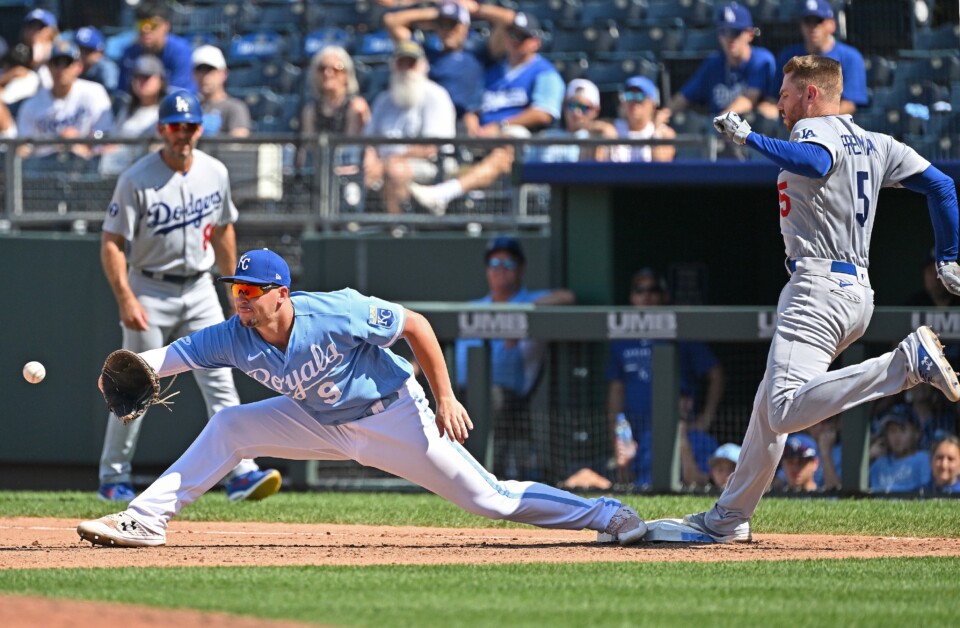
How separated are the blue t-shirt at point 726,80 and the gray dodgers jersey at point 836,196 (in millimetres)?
4720

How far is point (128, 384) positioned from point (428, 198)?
4.69 meters

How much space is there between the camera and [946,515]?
727 cm

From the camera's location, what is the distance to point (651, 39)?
12.6 meters

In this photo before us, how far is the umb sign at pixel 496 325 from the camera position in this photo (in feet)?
30.1

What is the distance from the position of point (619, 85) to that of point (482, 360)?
377cm

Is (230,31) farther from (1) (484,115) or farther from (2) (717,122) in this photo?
(2) (717,122)

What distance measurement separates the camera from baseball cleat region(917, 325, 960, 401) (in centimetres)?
553

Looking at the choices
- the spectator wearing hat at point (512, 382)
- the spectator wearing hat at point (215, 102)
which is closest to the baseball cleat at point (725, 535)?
the spectator wearing hat at point (512, 382)

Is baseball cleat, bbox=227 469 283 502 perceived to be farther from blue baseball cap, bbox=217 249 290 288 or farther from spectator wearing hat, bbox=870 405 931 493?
Answer: spectator wearing hat, bbox=870 405 931 493

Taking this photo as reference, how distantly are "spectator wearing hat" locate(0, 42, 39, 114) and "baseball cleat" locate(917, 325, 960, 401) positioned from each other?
9701mm

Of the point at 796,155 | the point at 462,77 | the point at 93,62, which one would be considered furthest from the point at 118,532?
the point at 93,62

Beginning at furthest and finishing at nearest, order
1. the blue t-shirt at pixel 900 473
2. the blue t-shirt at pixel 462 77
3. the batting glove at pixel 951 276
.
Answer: the blue t-shirt at pixel 462 77
the blue t-shirt at pixel 900 473
the batting glove at pixel 951 276

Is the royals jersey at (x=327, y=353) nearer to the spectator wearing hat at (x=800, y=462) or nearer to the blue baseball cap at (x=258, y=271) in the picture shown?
the blue baseball cap at (x=258, y=271)

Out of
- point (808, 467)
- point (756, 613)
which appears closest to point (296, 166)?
point (808, 467)
